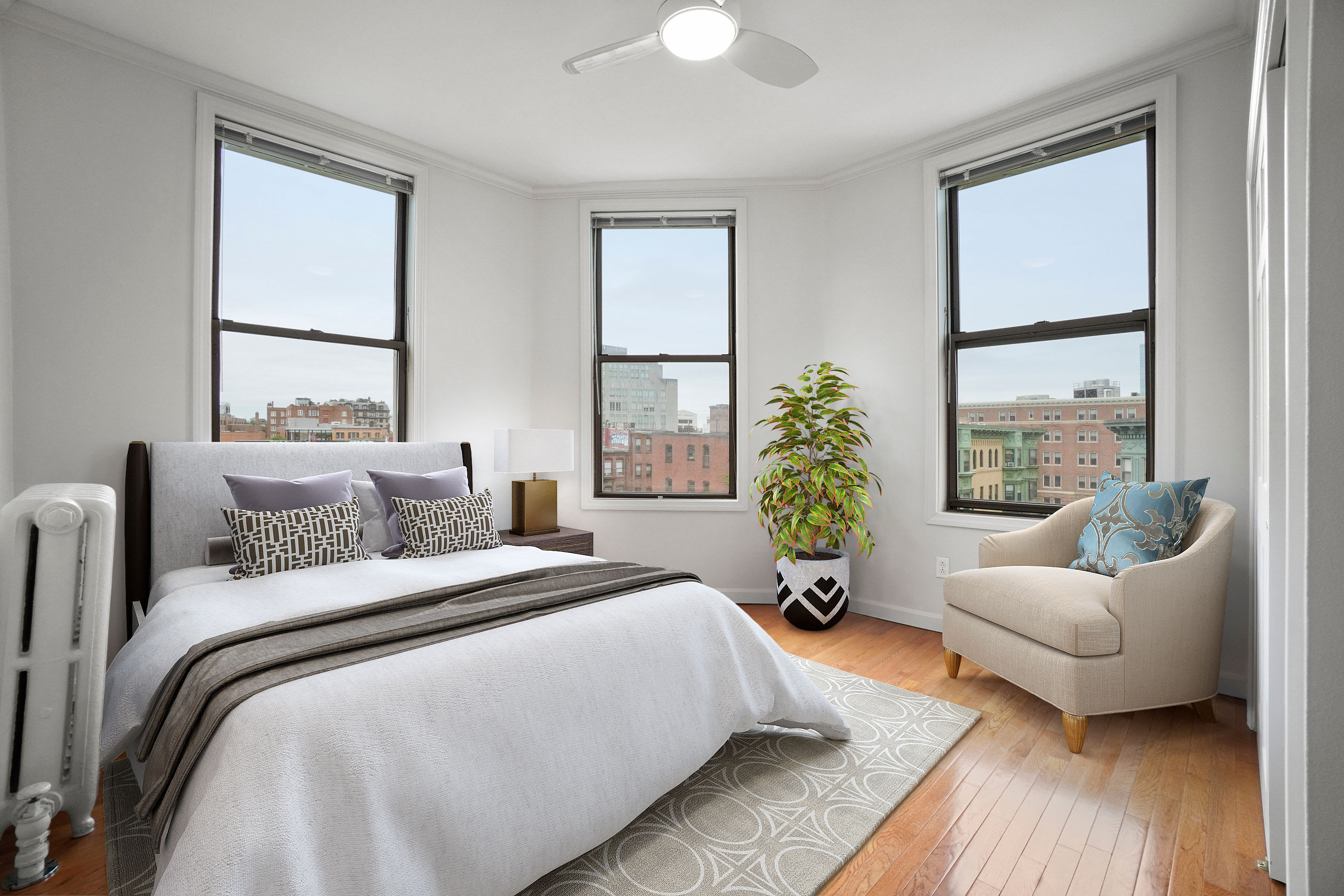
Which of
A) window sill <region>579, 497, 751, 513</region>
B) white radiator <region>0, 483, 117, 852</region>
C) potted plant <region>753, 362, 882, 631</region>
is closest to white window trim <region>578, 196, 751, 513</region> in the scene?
window sill <region>579, 497, 751, 513</region>

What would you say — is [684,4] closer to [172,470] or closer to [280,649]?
[280,649]

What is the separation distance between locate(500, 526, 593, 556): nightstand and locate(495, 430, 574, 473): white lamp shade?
1.21 feet

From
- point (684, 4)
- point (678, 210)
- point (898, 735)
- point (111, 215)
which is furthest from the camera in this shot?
point (678, 210)

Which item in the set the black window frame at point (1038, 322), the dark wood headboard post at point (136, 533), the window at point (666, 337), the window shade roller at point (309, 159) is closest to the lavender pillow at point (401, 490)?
the dark wood headboard post at point (136, 533)

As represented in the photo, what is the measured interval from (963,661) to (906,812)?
4.63ft

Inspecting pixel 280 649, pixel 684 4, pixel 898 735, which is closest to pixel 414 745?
pixel 280 649

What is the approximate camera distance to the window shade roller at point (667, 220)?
4.20m

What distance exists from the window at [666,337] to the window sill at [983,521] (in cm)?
131

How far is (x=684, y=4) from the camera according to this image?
2152mm

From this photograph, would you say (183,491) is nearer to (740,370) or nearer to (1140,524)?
Result: (740,370)

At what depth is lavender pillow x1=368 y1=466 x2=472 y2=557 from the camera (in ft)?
9.57

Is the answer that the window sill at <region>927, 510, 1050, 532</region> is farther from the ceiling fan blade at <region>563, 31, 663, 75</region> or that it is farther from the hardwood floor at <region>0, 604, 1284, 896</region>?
the ceiling fan blade at <region>563, 31, 663, 75</region>

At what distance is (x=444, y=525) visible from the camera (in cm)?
285

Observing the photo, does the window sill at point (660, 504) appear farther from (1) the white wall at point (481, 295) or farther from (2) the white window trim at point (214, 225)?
(2) the white window trim at point (214, 225)
